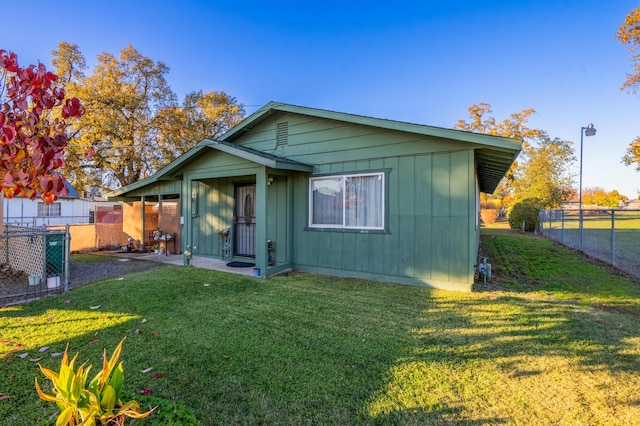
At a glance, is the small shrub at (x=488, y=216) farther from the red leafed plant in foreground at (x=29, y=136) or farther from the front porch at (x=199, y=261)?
the red leafed plant in foreground at (x=29, y=136)

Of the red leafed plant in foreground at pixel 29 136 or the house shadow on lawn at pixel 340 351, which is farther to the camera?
the house shadow on lawn at pixel 340 351

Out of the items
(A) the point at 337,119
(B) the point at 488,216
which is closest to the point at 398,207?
(A) the point at 337,119

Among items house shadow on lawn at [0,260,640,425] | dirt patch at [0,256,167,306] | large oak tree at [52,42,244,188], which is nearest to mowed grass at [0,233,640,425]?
house shadow on lawn at [0,260,640,425]

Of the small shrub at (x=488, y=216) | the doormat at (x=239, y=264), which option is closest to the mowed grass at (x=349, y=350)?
the doormat at (x=239, y=264)

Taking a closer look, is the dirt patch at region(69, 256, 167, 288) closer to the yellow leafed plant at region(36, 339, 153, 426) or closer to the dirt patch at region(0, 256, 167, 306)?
the dirt patch at region(0, 256, 167, 306)

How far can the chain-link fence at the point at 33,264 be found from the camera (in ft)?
17.6

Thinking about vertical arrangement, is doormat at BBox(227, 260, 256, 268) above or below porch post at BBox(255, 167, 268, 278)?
below

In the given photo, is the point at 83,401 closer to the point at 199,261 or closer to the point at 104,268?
the point at 199,261

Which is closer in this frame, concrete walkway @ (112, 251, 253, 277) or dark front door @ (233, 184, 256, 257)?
concrete walkway @ (112, 251, 253, 277)

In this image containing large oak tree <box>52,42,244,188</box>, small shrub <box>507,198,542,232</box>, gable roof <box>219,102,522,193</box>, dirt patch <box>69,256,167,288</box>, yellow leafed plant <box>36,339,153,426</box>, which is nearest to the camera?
yellow leafed plant <box>36,339,153,426</box>

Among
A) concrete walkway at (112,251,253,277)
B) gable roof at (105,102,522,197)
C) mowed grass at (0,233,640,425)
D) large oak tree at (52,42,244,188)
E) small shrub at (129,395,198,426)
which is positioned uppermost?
large oak tree at (52,42,244,188)

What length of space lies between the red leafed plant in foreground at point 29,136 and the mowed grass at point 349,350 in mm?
1768

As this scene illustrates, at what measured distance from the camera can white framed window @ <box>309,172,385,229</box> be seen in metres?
6.42

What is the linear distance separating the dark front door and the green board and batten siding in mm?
1506
